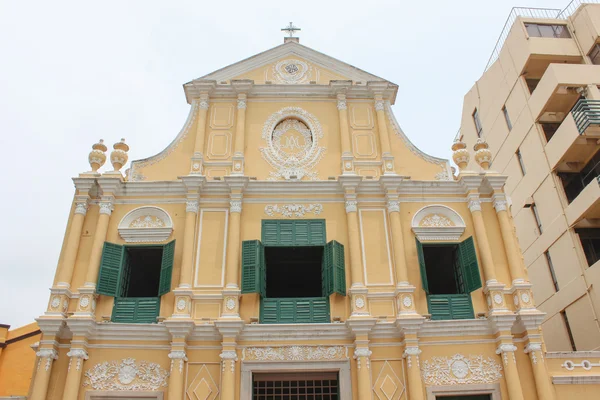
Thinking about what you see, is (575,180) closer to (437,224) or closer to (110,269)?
(437,224)

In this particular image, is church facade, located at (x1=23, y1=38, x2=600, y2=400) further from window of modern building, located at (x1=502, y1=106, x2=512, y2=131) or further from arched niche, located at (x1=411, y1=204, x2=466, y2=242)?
window of modern building, located at (x1=502, y1=106, x2=512, y2=131)

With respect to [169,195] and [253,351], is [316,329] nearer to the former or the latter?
[253,351]

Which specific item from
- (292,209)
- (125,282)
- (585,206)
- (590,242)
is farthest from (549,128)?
(125,282)

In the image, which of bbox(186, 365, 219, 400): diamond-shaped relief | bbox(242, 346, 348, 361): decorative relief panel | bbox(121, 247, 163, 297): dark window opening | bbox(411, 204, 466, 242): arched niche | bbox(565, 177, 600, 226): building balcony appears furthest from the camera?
bbox(565, 177, 600, 226): building balcony

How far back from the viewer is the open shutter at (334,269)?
12602 mm

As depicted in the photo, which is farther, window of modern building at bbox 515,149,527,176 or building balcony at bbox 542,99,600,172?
window of modern building at bbox 515,149,527,176

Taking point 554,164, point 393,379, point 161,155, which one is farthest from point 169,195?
point 554,164

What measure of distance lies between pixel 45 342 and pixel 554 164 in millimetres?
17708

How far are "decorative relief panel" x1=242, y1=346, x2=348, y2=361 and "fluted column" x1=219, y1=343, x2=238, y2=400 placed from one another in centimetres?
34

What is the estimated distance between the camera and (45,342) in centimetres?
1177

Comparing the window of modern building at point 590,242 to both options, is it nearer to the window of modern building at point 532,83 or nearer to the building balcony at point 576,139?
the building balcony at point 576,139

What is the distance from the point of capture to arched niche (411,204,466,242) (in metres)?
13.6

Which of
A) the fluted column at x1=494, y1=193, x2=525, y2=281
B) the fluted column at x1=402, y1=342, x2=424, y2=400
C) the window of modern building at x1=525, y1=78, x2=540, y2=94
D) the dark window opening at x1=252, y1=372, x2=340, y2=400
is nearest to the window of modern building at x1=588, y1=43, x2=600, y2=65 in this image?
the window of modern building at x1=525, y1=78, x2=540, y2=94

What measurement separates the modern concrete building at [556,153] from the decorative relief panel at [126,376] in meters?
14.0
